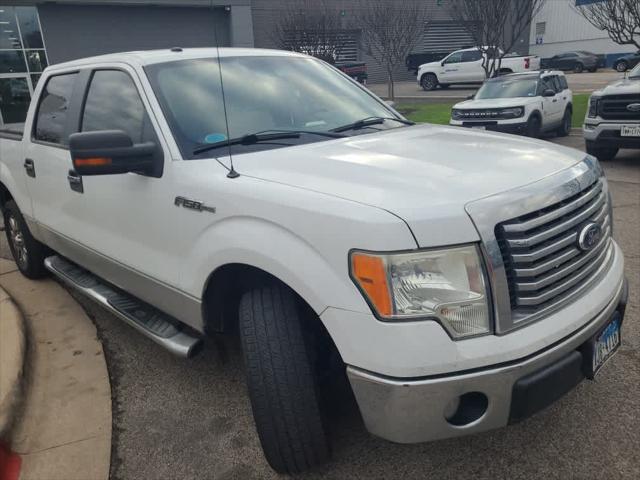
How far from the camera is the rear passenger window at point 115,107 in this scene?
9.53 ft

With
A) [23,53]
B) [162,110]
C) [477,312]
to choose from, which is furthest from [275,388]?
[23,53]

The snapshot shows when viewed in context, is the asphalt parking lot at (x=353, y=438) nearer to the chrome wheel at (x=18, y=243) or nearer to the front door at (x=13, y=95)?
the chrome wheel at (x=18, y=243)

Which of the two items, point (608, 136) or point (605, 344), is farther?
point (608, 136)

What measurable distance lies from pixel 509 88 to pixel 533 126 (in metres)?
1.22

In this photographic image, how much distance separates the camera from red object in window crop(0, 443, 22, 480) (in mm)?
2533

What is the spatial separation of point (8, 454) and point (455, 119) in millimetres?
10654

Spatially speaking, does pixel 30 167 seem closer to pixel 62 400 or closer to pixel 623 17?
pixel 62 400

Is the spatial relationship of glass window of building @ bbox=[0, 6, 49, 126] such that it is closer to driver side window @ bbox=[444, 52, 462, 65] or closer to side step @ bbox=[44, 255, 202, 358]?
driver side window @ bbox=[444, 52, 462, 65]

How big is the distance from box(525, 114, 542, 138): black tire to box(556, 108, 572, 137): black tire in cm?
122

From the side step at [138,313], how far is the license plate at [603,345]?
178 centimetres

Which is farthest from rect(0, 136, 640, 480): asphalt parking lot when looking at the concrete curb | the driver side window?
the driver side window

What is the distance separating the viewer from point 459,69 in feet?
85.5

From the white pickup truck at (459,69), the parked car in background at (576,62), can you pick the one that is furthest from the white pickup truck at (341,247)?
the parked car in background at (576,62)

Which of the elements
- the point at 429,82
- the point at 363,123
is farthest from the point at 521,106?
the point at 429,82
